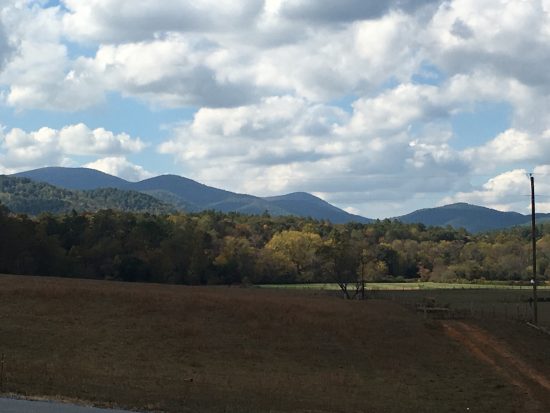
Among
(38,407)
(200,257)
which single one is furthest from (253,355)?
(200,257)

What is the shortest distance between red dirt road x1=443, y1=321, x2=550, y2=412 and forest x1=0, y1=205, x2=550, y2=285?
47824 mm

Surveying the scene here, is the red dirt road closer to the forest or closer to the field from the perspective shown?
the field

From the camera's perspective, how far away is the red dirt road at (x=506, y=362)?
38.1m

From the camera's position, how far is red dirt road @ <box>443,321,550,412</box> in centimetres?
3808

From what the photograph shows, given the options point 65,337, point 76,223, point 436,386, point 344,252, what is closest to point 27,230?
point 76,223

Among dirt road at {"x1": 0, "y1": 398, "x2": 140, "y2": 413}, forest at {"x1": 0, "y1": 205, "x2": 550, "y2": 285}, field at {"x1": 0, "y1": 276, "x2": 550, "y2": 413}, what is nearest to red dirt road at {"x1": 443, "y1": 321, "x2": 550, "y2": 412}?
field at {"x1": 0, "y1": 276, "x2": 550, "y2": 413}

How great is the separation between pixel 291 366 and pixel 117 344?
9820 mm

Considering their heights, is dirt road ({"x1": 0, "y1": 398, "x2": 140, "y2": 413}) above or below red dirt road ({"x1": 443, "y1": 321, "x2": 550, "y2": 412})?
above

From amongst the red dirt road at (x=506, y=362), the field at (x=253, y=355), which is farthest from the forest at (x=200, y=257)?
the field at (x=253, y=355)

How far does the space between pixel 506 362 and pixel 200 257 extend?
93670 mm

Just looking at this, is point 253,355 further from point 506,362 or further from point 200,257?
point 200,257

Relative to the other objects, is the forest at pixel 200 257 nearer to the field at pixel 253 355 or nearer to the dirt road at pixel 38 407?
the field at pixel 253 355

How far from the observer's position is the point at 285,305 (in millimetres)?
62000

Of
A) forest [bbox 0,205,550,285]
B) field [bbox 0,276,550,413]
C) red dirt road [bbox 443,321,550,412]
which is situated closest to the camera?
field [bbox 0,276,550,413]
